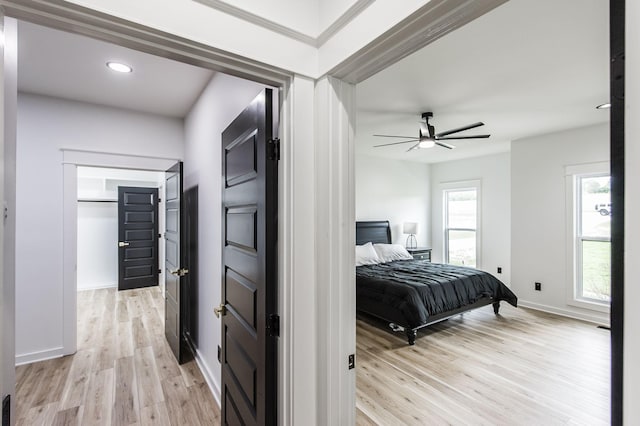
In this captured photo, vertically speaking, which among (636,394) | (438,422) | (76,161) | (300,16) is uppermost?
(300,16)

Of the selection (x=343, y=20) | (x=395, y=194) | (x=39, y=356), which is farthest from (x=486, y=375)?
(x=39, y=356)

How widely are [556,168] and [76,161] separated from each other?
20.1ft

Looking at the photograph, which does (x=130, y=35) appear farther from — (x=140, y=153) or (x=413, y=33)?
(x=140, y=153)

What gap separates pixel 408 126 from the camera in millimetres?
4031

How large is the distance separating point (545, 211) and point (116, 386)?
5676 millimetres

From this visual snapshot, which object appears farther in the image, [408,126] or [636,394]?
[408,126]

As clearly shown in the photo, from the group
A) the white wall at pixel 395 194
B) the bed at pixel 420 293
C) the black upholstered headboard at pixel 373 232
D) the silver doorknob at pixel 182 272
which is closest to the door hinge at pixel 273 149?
the silver doorknob at pixel 182 272

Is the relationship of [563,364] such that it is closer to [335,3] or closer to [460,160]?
[335,3]

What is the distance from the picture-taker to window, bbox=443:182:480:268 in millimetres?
6047

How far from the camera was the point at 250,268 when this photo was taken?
4.69 ft

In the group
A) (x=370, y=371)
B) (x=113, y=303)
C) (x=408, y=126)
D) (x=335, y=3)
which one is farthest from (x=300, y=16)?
(x=113, y=303)

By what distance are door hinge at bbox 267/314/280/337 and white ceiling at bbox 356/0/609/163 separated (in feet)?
6.69

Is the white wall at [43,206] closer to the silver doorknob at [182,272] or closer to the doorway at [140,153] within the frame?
the doorway at [140,153]

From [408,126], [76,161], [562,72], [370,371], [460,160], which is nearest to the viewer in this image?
[562,72]
